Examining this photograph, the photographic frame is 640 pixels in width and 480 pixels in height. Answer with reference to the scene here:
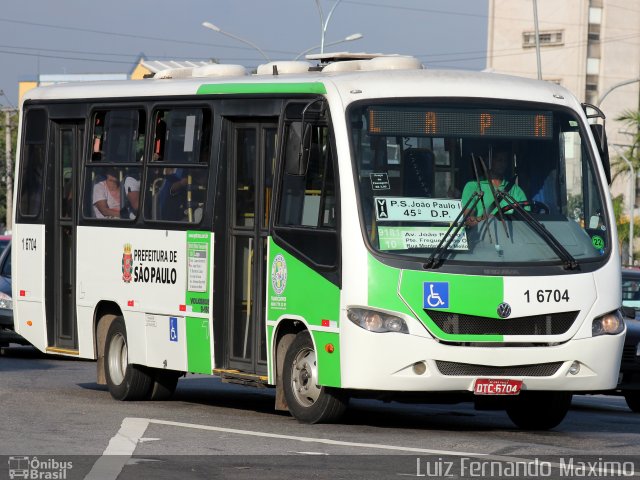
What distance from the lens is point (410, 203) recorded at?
12680 millimetres

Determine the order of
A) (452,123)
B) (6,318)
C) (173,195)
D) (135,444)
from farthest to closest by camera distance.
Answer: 1. (6,318)
2. (173,195)
3. (452,123)
4. (135,444)

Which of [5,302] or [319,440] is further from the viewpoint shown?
[5,302]

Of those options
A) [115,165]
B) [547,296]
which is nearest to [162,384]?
[115,165]

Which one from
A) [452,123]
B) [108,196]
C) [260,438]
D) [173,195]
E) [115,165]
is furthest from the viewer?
[108,196]

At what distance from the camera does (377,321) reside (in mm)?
12414

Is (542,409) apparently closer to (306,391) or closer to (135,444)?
(306,391)

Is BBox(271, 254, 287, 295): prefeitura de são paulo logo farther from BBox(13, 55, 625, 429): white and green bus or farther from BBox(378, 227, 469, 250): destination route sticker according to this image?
BBox(378, 227, 469, 250): destination route sticker

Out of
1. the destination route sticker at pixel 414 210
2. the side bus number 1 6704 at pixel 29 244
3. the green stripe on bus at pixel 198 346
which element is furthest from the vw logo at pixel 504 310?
the side bus number 1 6704 at pixel 29 244

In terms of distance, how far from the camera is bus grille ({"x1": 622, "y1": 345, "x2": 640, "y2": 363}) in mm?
→ 17047

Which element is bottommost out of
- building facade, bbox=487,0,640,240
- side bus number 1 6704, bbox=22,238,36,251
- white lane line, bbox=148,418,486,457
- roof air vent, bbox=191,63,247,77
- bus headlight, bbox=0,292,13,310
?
white lane line, bbox=148,418,486,457

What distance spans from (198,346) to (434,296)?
2969mm

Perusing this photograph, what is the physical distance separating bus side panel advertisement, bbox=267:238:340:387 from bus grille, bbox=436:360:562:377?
848 millimetres

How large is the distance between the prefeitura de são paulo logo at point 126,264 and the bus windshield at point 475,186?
3552 millimetres

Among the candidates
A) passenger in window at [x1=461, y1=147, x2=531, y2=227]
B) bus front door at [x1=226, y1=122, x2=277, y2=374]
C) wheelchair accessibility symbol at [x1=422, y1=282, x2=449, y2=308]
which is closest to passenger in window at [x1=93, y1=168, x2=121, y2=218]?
bus front door at [x1=226, y1=122, x2=277, y2=374]
